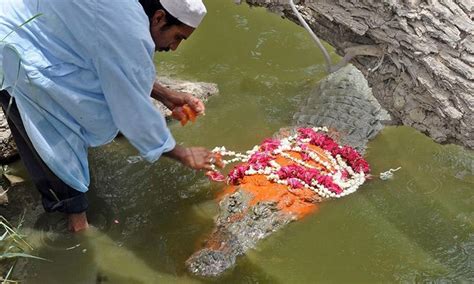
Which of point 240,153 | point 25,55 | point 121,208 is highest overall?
point 25,55

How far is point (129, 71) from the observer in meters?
3.05

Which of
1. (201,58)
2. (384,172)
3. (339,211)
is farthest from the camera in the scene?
(201,58)

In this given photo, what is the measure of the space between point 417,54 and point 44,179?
8.39 feet

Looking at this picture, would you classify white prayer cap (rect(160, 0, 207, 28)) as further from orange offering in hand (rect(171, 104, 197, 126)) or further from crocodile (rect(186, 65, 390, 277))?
crocodile (rect(186, 65, 390, 277))

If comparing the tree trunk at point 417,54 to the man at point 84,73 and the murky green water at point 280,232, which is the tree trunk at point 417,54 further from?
the man at point 84,73

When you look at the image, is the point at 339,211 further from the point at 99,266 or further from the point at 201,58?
the point at 201,58

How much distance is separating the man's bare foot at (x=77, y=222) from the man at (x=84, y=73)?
1.33 ft

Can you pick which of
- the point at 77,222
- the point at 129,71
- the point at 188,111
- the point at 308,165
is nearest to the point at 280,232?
the point at 308,165

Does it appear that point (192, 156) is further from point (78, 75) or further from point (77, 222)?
point (77, 222)

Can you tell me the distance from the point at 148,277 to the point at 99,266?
0.33 meters

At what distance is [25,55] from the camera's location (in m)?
3.21

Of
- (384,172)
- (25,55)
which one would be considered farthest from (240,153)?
(25,55)

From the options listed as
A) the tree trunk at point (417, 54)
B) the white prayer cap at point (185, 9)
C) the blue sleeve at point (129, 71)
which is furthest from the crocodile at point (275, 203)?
the white prayer cap at point (185, 9)

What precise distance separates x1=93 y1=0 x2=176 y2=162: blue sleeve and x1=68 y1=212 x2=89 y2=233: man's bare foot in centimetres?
101
